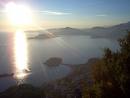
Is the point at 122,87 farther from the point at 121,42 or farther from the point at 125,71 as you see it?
the point at 121,42

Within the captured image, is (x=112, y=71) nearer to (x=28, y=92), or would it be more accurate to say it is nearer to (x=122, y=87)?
(x=122, y=87)

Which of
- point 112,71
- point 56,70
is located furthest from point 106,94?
point 56,70

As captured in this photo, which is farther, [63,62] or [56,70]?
[63,62]

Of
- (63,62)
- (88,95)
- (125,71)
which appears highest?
(125,71)

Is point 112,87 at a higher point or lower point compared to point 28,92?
higher

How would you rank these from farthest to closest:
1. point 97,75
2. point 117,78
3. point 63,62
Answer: point 63,62, point 97,75, point 117,78

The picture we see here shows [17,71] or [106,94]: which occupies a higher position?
[106,94]

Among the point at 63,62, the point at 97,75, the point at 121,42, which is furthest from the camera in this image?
the point at 63,62

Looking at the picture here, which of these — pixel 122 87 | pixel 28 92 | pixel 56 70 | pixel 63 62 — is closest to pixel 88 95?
pixel 122 87

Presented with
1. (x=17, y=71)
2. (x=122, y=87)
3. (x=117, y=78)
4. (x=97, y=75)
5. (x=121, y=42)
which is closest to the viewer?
(x=122, y=87)
